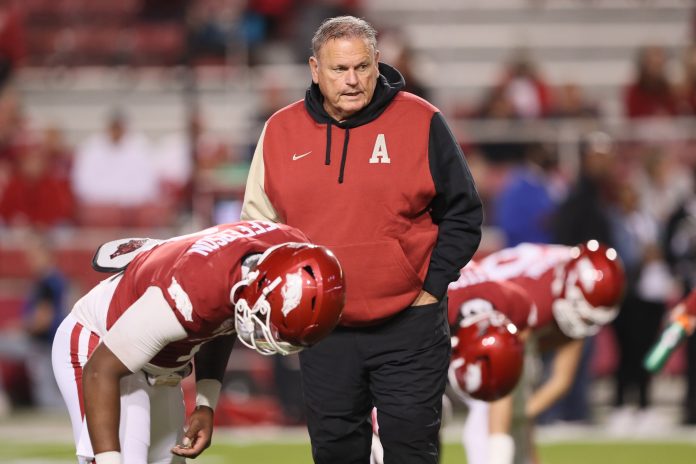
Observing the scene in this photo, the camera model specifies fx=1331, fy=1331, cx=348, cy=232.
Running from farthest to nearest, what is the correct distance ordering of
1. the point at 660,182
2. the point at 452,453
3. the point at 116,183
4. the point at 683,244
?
the point at 116,183, the point at 660,182, the point at 683,244, the point at 452,453

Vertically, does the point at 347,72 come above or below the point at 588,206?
above

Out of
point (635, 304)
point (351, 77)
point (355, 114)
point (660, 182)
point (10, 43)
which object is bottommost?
point (635, 304)

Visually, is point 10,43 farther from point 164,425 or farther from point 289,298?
point 289,298

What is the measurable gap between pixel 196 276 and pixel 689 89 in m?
9.15

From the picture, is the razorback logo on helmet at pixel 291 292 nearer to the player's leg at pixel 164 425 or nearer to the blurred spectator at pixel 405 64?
the player's leg at pixel 164 425

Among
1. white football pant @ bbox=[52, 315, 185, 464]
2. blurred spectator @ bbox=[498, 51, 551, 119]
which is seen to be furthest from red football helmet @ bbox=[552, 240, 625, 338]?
blurred spectator @ bbox=[498, 51, 551, 119]

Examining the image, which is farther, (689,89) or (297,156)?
(689,89)

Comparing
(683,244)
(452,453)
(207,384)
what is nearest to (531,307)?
(207,384)

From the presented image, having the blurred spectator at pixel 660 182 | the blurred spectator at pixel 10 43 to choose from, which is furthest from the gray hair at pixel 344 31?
the blurred spectator at pixel 10 43

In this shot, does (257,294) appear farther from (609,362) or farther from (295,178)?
(609,362)

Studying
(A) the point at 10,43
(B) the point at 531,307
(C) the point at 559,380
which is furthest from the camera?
(A) the point at 10,43

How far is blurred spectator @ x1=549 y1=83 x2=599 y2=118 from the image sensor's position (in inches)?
465

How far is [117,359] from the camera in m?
4.00

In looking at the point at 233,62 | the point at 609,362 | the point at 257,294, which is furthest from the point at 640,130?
the point at 257,294
